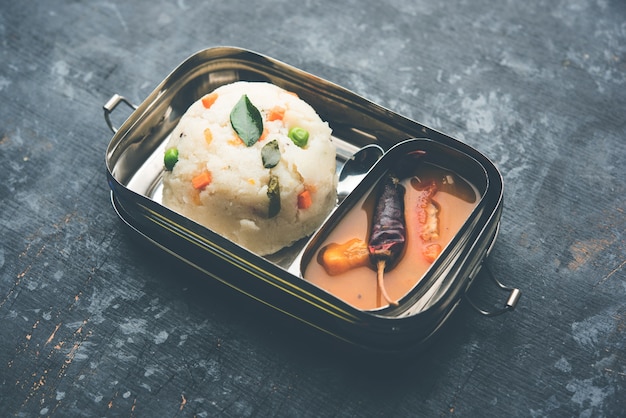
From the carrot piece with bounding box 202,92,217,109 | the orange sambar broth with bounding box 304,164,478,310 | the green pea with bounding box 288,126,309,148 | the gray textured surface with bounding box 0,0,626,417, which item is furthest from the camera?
the carrot piece with bounding box 202,92,217,109

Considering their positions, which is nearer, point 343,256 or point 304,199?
point 343,256

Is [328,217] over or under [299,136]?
under

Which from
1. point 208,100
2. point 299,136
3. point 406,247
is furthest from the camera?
point 208,100

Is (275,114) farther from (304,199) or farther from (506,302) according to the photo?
(506,302)

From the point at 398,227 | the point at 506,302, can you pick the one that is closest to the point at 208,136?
the point at 398,227

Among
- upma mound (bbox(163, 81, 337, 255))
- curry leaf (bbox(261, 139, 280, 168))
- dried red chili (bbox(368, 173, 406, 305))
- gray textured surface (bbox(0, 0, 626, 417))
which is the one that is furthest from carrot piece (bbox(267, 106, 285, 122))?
gray textured surface (bbox(0, 0, 626, 417))

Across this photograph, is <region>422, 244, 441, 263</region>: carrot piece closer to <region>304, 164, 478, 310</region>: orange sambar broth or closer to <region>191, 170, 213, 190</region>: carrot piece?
<region>304, 164, 478, 310</region>: orange sambar broth

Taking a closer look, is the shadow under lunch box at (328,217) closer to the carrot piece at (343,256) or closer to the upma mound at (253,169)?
the carrot piece at (343,256)
